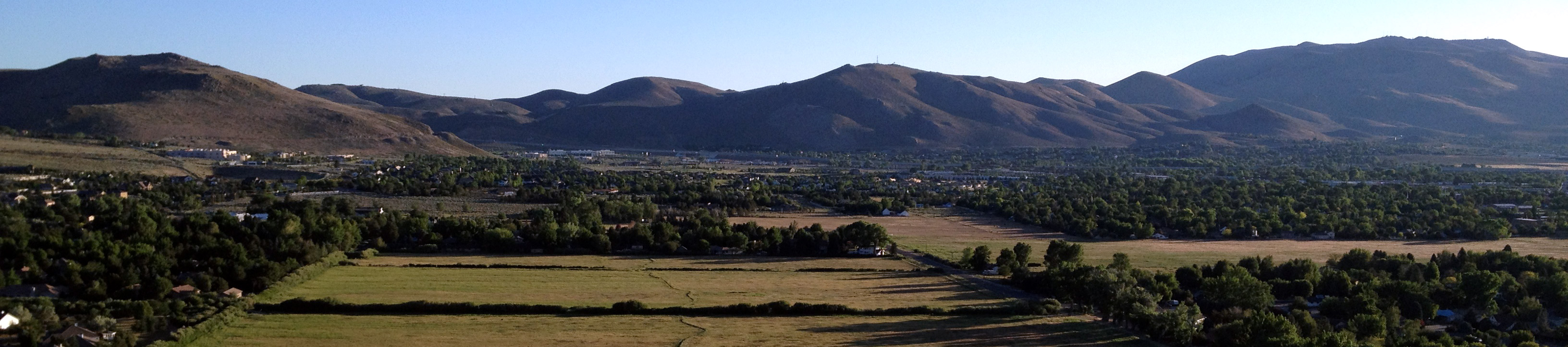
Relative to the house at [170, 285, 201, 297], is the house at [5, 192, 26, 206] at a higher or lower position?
higher

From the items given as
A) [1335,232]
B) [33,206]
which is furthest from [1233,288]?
[33,206]

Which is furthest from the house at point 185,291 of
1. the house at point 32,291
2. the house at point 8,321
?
the house at point 8,321

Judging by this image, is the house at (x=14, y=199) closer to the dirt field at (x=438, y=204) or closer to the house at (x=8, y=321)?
the dirt field at (x=438, y=204)

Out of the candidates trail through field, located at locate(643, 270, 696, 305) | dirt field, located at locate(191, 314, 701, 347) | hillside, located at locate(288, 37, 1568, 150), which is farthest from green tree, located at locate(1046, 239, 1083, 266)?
hillside, located at locate(288, 37, 1568, 150)

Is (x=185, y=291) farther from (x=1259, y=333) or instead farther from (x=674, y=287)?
(x=1259, y=333)

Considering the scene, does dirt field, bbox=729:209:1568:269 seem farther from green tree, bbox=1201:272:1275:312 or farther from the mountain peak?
the mountain peak

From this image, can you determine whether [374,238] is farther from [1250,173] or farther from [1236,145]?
[1236,145]
